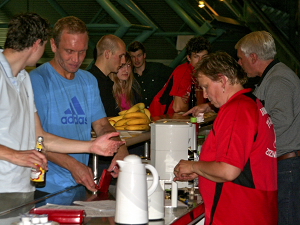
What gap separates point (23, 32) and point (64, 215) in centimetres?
98

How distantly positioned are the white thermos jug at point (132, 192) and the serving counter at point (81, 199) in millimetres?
160

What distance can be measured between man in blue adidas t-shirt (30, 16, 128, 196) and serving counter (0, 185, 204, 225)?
0.31ft

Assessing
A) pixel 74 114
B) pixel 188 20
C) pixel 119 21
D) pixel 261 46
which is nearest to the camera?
pixel 74 114

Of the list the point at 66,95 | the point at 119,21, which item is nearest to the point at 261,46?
the point at 66,95

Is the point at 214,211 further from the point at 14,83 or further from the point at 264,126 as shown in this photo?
the point at 14,83

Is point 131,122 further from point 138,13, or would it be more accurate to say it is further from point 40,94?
point 138,13

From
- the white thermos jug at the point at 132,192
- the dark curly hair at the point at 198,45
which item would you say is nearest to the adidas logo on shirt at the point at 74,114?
the white thermos jug at the point at 132,192

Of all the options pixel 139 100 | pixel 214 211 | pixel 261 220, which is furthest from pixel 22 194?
pixel 139 100

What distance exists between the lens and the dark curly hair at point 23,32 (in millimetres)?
2740

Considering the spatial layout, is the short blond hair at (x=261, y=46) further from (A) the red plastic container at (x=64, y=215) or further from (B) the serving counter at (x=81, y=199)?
(A) the red plastic container at (x=64, y=215)

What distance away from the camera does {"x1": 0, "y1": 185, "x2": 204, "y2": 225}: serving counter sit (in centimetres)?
248

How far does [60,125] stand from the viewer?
328cm

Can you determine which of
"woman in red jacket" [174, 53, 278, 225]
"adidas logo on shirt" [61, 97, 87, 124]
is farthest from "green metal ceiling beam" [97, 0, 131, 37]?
"woman in red jacket" [174, 53, 278, 225]

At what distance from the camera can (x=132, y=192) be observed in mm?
2254
